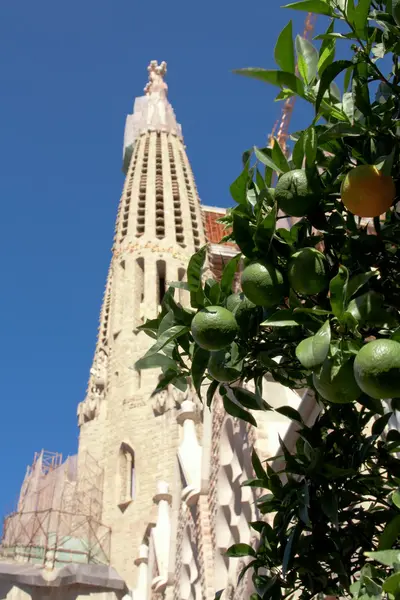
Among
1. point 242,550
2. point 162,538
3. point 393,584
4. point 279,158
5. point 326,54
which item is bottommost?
point 393,584

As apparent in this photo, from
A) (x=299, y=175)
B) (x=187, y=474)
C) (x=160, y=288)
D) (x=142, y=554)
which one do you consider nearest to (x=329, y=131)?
(x=299, y=175)

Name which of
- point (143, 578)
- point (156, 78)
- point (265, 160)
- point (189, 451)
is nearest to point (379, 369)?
point (265, 160)

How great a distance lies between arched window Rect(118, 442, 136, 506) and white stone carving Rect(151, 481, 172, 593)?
24.5 feet

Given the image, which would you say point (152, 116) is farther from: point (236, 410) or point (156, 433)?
point (236, 410)

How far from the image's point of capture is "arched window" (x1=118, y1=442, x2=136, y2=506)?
25500mm

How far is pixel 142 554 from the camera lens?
19.1 metres

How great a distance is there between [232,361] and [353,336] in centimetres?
38

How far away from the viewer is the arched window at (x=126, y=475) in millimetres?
25500

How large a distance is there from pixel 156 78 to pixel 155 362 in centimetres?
4934

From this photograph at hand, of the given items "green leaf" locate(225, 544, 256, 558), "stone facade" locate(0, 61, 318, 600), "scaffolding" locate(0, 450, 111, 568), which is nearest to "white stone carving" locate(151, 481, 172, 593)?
"stone facade" locate(0, 61, 318, 600)

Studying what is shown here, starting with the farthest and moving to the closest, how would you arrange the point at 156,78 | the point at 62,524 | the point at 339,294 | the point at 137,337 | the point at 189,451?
the point at 156,78 → the point at 137,337 → the point at 62,524 → the point at 189,451 → the point at 339,294

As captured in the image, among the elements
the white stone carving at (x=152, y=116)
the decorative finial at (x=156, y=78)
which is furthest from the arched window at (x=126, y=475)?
the decorative finial at (x=156, y=78)

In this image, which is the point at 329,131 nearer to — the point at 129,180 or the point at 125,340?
the point at 125,340

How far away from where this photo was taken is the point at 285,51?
1766 mm
